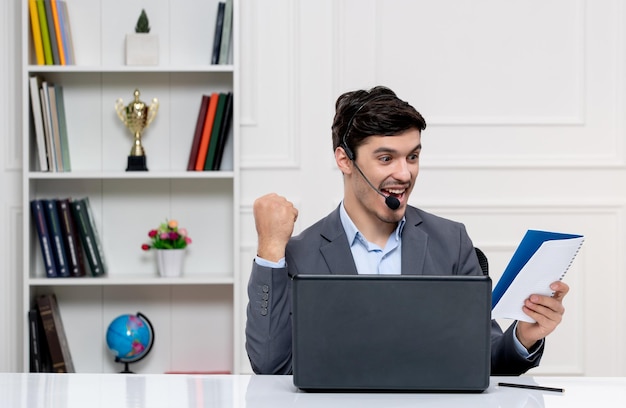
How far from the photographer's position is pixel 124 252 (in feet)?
12.0

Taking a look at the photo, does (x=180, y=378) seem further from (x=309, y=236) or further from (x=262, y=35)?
(x=262, y=35)

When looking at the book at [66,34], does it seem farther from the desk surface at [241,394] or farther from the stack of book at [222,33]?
the desk surface at [241,394]

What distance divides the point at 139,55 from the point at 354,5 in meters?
0.91

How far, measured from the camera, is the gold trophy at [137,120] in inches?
139

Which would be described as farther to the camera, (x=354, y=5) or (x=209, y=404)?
(x=354, y=5)

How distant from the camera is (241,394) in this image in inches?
58.1

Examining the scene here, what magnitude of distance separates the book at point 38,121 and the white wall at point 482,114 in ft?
0.42

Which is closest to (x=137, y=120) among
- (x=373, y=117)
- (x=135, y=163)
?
(x=135, y=163)

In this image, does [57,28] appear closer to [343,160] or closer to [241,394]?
[343,160]

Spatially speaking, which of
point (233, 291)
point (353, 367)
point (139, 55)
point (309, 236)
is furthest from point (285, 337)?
point (139, 55)

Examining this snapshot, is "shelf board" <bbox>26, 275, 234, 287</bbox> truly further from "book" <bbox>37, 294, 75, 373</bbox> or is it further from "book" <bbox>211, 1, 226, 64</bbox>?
"book" <bbox>211, 1, 226, 64</bbox>

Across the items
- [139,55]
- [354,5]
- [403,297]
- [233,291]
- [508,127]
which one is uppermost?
[354,5]

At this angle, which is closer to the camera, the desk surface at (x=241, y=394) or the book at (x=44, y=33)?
the desk surface at (x=241, y=394)

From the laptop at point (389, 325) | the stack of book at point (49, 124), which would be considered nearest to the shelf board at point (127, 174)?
the stack of book at point (49, 124)
